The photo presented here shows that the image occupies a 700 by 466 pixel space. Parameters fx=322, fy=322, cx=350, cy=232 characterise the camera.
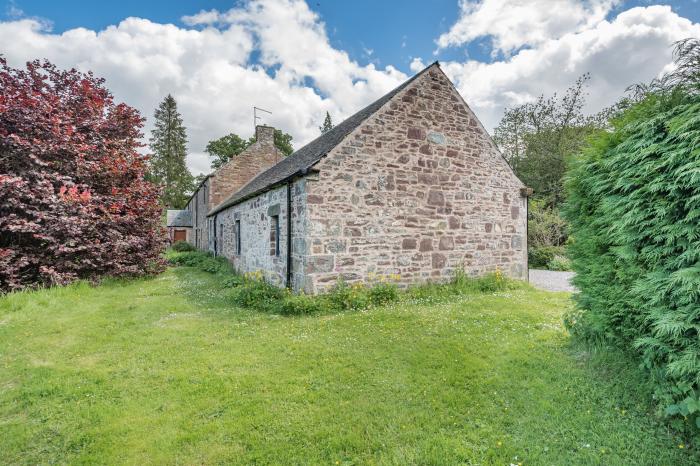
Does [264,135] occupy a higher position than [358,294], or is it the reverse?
→ [264,135]

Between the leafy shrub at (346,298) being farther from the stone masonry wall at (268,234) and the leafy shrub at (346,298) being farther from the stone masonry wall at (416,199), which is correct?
the stone masonry wall at (268,234)

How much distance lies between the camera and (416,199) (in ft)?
29.8

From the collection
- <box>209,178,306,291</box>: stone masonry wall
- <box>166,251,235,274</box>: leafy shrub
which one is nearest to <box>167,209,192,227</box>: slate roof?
<box>166,251,235,274</box>: leafy shrub

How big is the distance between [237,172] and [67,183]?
12946mm

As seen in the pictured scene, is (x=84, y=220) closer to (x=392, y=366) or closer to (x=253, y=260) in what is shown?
(x=253, y=260)

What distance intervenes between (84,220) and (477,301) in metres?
12.3

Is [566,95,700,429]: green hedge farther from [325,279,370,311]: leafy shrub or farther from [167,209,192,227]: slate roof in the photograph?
[167,209,192,227]: slate roof

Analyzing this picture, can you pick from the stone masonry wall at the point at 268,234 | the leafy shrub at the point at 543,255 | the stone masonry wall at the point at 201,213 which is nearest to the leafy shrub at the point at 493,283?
the stone masonry wall at the point at 268,234

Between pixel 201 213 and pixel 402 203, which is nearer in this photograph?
pixel 402 203

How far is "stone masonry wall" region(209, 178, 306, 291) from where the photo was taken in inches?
320

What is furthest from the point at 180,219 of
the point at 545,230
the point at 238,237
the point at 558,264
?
the point at 558,264

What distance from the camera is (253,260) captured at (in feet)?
38.9

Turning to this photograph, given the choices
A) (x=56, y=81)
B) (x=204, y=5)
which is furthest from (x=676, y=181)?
(x=56, y=81)

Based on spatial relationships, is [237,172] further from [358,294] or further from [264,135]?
[358,294]
